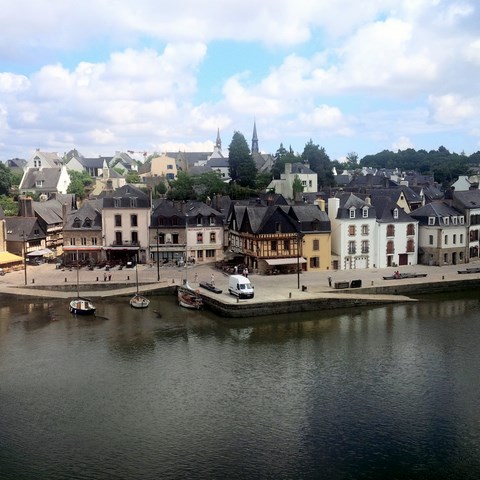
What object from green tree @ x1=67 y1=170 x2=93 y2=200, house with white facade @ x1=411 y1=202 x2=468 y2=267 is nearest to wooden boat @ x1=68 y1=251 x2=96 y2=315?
house with white facade @ x1=411 y1=202 x2=468 y2=267

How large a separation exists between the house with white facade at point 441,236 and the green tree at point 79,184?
53679mm

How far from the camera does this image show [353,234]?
58.5m

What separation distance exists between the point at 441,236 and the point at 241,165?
138ft

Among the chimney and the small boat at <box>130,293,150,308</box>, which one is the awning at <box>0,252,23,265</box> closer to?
the chimney

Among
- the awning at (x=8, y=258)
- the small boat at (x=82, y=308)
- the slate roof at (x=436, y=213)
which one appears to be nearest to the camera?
the small boat at (x=82, y=308)

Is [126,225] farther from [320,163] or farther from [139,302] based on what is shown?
[320,163]

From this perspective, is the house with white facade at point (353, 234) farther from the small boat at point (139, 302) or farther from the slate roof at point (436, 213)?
the small boat at point (139, 302)

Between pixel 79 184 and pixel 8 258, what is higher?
pixel 79 184

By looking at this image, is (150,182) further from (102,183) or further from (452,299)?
(452,299)

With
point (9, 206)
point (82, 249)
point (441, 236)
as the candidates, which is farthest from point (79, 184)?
point (441, 236)

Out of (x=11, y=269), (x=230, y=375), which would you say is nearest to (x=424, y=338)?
(x=230, y=375)

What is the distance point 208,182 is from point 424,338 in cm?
5403

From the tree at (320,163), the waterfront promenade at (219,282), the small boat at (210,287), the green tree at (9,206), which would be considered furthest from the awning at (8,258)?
the tree at (320,163)

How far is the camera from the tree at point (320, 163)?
113562mm
